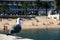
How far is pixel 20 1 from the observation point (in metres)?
126

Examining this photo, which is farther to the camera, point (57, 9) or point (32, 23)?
point (57, 9)

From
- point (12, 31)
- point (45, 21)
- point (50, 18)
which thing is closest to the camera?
point (12, 31)

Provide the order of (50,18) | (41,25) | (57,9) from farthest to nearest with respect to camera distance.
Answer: (57,9), (50,18), (41,25)

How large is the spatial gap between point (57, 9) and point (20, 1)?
3415 centimetres

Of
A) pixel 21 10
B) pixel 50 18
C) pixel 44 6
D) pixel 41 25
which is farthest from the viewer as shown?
pixel 21 10

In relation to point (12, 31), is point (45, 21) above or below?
below

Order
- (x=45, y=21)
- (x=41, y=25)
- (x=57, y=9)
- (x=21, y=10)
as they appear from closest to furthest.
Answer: (x=41, y=25) < (x=45, y=21) < (x=57, y=9) < (x=21, y=10)

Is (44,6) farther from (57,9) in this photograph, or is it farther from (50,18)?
(50,18)

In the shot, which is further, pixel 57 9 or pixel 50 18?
pixel 57 9

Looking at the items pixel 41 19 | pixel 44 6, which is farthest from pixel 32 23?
pixel 44 6

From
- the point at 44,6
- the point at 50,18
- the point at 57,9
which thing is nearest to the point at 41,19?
the point at 50,18

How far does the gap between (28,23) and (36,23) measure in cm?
187

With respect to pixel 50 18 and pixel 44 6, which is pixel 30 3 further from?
pixel 50 18

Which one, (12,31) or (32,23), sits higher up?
(12,31)
